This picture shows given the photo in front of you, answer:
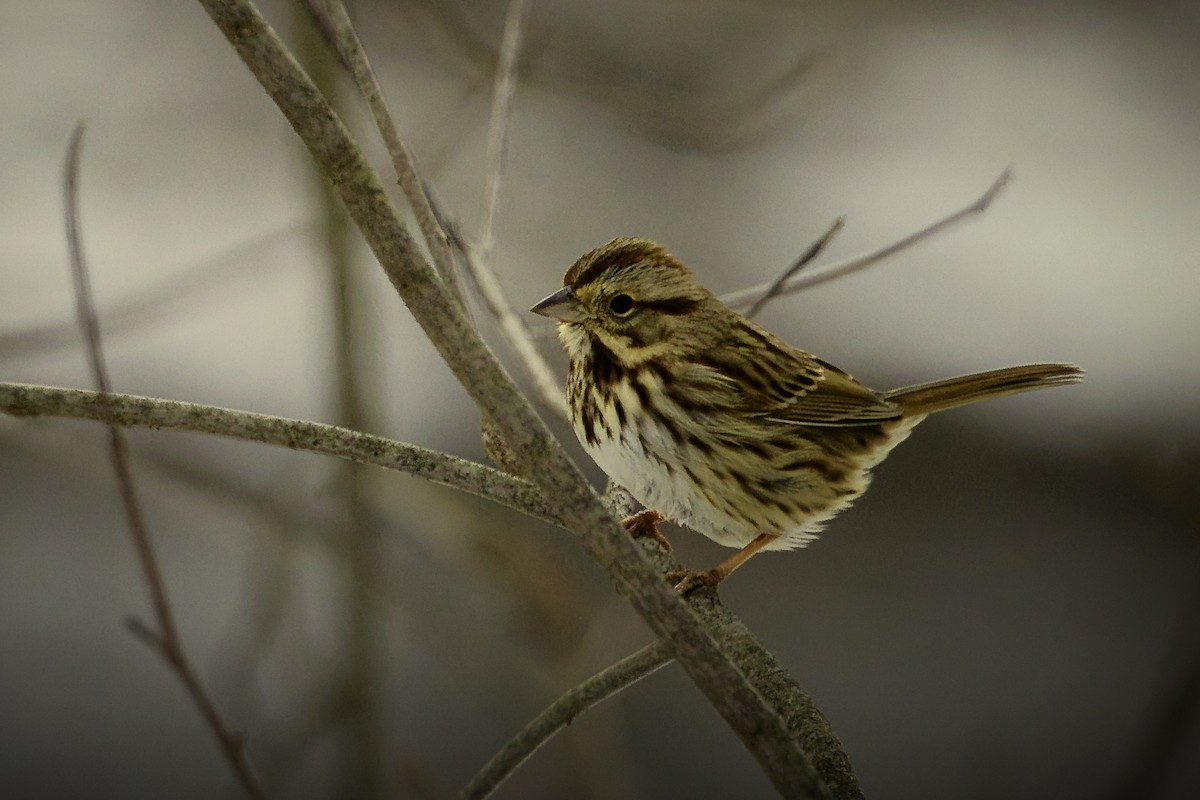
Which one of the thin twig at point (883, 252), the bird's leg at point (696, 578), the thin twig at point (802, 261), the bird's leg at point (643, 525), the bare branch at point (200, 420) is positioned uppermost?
the bare branch at point (200, 420)

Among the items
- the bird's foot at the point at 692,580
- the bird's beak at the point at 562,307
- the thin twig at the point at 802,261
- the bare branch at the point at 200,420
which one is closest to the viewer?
the bare branch at the point at 200,420

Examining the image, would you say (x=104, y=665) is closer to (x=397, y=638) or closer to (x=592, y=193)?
(x=397, y=638)

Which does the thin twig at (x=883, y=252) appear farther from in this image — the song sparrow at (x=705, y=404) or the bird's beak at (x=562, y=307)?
the bird's beak at (x=562, y=307)

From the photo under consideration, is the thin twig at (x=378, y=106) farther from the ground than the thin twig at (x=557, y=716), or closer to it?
farther from the ground

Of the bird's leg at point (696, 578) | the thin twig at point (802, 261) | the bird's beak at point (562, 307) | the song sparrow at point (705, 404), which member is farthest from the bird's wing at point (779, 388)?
the bird's leg at point (696, 578)

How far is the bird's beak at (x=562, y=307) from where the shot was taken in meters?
2.22

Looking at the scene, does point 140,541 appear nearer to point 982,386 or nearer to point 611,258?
point 611,258

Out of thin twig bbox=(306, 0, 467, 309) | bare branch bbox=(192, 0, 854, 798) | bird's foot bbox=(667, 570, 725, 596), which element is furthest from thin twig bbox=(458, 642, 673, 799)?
thin twig bbox=(306, 0, 467, 309)

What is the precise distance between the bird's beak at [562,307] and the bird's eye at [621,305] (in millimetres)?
70

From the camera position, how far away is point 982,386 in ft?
8.14

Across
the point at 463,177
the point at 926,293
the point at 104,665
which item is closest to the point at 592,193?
the point at 463,177

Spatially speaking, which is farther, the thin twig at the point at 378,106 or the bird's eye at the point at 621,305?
the bird's eye at the point at 621,305

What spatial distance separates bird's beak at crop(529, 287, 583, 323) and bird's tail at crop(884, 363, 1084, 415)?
33.6 inches

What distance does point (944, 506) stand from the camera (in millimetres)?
4184
